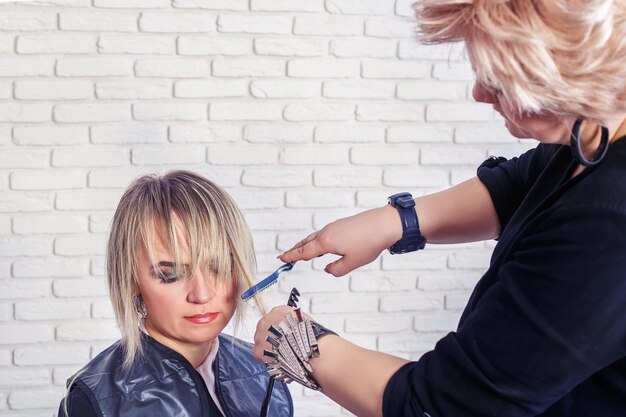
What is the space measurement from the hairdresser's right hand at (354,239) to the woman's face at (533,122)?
1.58ft

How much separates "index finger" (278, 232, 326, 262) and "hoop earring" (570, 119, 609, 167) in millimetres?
633

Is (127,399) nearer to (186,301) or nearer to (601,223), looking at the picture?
(186,301)

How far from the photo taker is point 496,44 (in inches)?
42.4

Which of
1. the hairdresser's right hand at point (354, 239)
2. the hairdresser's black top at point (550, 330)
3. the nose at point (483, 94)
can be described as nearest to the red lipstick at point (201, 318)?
the hairdresser's right hand at point (354, 239)

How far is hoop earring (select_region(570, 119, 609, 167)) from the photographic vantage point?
1109 mm

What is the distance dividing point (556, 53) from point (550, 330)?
38 cm

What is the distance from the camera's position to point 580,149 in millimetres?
1111

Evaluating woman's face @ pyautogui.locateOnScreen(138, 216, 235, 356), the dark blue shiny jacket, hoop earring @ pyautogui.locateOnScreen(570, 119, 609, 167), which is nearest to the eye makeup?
woman's face @ pyautogui.locateOnScreen(138, 216, 235, 356)

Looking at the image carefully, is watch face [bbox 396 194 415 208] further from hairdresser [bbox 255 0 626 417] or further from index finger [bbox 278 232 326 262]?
hairdresser [bbox 255 0 626 417]

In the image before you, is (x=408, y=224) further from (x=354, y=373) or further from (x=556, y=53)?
(x=556, y=53)

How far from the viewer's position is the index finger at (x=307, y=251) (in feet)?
5.32

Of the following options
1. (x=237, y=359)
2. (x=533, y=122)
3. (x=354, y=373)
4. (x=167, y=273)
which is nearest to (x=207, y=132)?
(x=237, y=359)

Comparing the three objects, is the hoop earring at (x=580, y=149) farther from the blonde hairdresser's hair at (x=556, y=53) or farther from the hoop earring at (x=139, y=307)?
the hoop earring at (x=139, y=307)

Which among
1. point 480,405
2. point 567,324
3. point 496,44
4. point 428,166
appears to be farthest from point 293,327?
point 428,166
